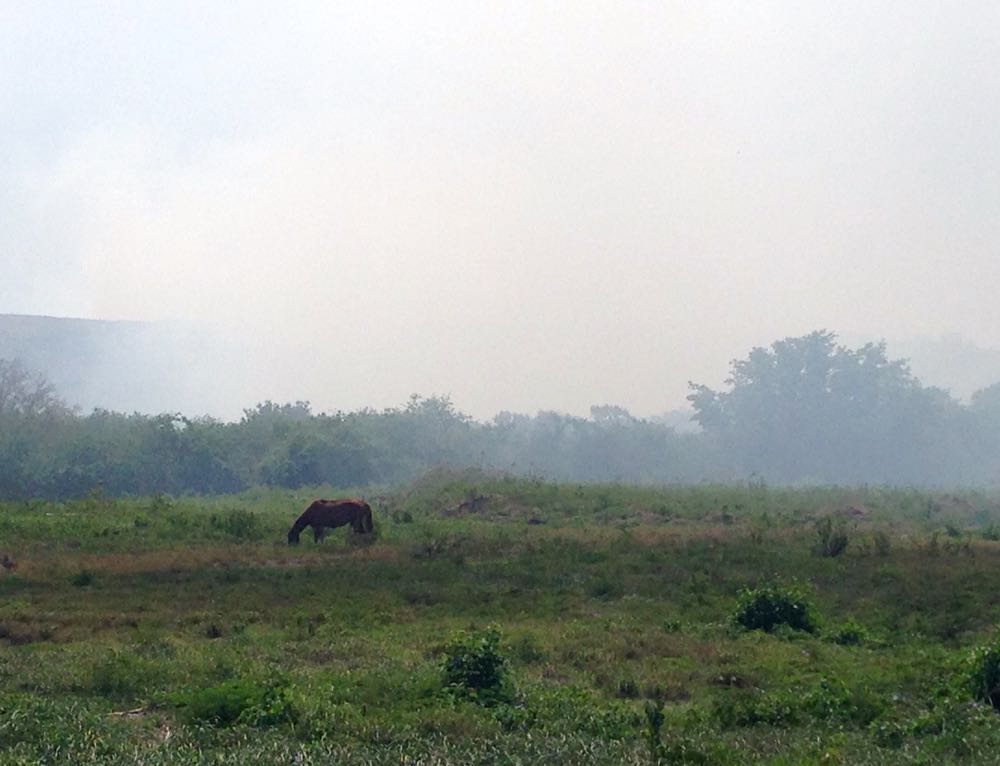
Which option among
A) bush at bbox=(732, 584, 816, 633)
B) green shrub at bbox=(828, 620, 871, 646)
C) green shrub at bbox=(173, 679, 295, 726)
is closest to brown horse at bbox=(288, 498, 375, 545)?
bush at bbox=(732, 584, 816, 633)

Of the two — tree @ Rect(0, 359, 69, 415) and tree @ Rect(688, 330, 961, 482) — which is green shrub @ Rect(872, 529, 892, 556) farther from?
tree @ Rect(688, 330, 961, 482)

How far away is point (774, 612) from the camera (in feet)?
45.6

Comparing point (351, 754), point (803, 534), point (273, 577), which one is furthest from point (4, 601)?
point (803, 534)

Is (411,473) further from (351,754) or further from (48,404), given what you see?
(351,754)

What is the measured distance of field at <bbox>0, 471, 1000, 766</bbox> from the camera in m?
8.35

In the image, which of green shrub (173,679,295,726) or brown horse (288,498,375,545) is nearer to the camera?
green shrub (173,679,295,726)

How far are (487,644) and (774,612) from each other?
17.8 feet

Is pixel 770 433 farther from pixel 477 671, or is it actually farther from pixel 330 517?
pixel 477 671

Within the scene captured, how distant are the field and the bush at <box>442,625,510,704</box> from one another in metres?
0.03

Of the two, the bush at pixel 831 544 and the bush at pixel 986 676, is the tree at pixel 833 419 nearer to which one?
the bush at pixel 831 544

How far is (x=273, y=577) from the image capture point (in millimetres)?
17875

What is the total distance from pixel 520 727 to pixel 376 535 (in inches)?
586

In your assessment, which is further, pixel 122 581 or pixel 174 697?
pixel 122 581

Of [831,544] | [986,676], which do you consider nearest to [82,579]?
[831,544]
